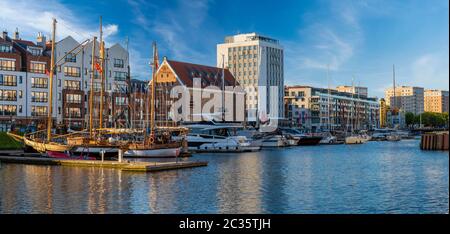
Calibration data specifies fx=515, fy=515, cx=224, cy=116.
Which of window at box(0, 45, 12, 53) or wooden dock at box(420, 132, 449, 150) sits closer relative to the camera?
window at box(0, 45, 12, 53)

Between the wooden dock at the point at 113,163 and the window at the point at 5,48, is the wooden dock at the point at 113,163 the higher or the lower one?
the lower one

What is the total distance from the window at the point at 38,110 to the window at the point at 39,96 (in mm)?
1649

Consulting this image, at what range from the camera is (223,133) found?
122 meters

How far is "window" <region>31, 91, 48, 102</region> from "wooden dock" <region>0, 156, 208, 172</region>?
52894mm

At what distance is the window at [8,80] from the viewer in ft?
377

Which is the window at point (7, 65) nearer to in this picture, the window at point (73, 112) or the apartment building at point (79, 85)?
the apartment building at point (79, 85)

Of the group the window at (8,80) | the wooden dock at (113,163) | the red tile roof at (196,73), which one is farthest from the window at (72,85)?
the wooden dock at (113,163)

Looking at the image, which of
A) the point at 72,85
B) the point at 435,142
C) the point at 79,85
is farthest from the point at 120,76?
the point at 435,142

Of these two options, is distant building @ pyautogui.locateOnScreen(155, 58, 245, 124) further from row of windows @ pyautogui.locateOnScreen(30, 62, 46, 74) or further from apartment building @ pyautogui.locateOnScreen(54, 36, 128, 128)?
row of windows @ pyautogui.locateOnScreen(30, 62, 46, 74)

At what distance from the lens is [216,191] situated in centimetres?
4278

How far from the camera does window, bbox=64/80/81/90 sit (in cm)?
12654

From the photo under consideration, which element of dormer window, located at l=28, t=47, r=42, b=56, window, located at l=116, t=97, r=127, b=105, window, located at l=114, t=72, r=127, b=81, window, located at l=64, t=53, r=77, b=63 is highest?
dormer window, located at l=28, t=47, r=42, b=56

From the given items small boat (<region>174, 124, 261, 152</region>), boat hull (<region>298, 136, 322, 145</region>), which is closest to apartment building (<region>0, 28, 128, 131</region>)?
small boat (<region>174, 124, 261, 152</region>)
